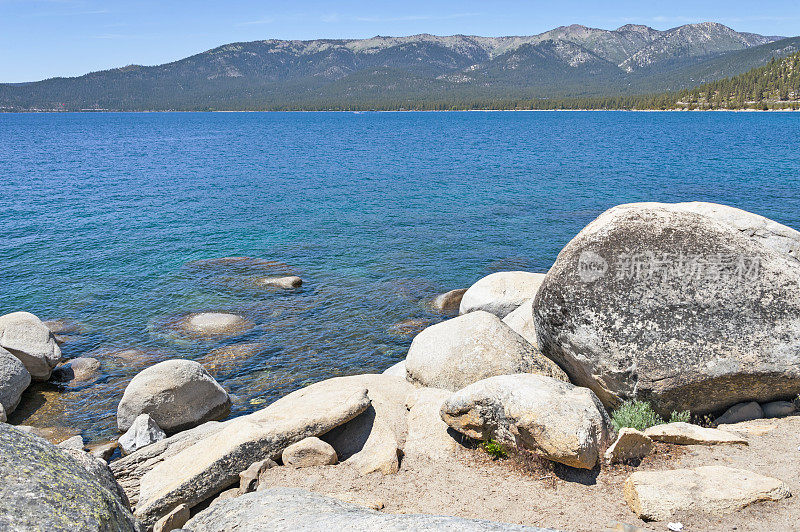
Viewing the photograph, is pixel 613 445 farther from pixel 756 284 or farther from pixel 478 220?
pixel 478 220

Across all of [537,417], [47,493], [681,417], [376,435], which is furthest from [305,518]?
[681,417]

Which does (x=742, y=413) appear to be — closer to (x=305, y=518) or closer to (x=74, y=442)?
(x=305, y=518)

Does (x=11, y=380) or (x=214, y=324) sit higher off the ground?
(x=11, y=380)

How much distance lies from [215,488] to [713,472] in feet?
27.2

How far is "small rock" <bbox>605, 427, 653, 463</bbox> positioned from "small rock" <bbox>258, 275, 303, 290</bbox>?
18906 mm

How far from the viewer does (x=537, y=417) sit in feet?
30.8

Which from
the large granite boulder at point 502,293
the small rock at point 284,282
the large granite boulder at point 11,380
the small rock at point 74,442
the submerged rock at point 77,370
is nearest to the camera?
the small rock at point 74,442

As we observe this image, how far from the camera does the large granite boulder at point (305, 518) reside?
5457 mm

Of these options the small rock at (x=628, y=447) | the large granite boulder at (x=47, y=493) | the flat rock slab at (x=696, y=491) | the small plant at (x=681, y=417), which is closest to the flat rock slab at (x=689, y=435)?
the small rock at (x=628, y=447)

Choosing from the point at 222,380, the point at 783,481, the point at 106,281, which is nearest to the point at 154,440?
the point at 222,380

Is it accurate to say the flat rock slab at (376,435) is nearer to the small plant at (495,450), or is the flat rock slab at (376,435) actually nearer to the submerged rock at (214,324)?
the small plant at (495,450)

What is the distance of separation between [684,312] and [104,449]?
13.9 meters

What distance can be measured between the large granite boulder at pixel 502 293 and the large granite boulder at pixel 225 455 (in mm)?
8756

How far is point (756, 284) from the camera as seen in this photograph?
10898mm
